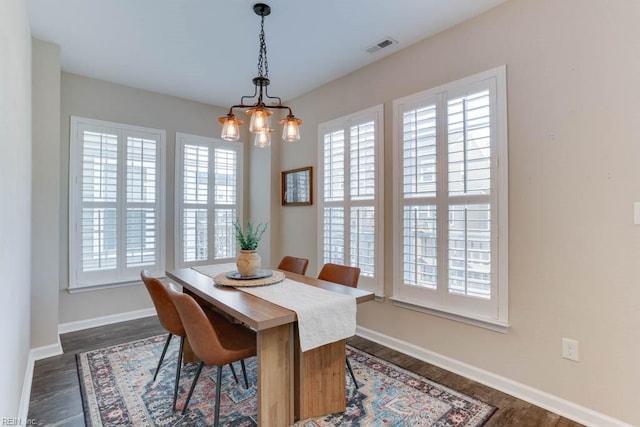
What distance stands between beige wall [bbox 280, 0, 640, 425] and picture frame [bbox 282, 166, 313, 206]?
75.3 inches

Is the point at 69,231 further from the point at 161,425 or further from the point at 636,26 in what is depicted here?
the point at 636,26

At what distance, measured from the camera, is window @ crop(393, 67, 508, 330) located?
2256 mm

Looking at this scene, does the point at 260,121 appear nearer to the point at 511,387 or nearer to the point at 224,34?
the point at 224,34

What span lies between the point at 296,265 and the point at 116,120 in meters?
2.72

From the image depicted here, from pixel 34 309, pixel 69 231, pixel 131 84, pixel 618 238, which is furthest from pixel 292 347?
pixel 131 84

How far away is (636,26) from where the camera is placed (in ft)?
5.75

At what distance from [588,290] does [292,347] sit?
1.79m

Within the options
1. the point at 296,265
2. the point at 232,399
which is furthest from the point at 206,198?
the point at 232,399

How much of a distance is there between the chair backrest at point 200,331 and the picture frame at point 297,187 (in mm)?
2268

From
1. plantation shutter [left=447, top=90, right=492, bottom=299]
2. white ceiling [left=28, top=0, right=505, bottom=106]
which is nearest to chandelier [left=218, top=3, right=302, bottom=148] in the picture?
white ceiling [left=28, top=0, right=505, bottom=106]

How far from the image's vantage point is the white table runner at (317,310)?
1.68m

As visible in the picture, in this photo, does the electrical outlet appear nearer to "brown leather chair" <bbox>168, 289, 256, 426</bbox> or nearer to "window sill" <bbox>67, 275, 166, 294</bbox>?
"brown leather chair" <bbox>168, 289, 256, 426</bbox>

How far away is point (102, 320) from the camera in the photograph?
3.56 meters

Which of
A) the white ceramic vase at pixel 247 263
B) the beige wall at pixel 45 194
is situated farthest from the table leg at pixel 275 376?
the beige wall at pixel 45 194
